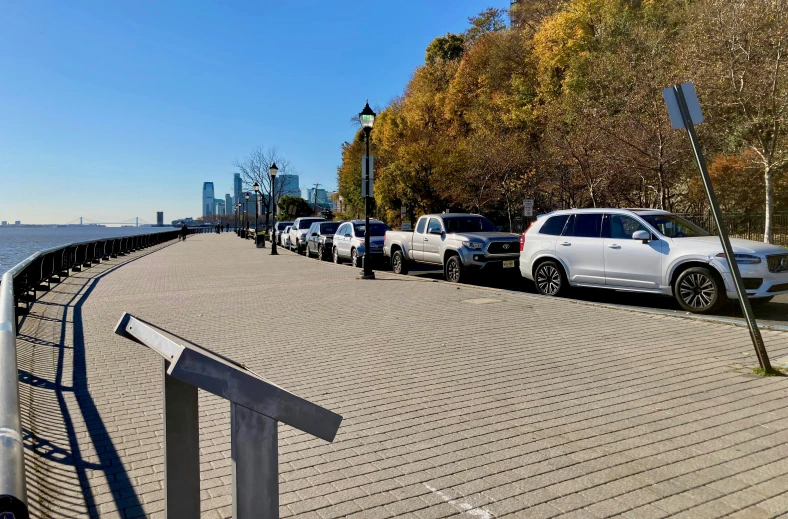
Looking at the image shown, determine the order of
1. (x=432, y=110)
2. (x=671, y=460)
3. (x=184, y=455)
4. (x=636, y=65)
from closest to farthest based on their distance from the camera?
(x=184, y=455)
(x=671, y=460)
(x=636, y=65)
(x=432, y=110)

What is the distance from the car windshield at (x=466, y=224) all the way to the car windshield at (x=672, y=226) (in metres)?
5.97

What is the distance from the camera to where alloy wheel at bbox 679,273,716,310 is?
9.94 metres

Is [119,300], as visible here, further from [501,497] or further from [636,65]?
[636,65]

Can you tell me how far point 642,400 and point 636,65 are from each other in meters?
24.6

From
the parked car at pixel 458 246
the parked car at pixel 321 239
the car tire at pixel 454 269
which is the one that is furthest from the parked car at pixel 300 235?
the car tire at pixel 454 269

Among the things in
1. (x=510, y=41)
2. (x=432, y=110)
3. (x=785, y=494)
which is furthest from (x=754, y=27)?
(x=432, y=110)

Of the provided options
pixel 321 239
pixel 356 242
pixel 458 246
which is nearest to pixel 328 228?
pixel 321 239

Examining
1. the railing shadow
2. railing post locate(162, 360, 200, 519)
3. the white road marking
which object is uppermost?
railing post locate(162, 360, 200, 519)

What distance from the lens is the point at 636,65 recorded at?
26.3 meters

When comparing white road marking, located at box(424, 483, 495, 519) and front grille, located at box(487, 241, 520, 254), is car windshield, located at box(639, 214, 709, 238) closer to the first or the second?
front grille, located at box(487, 241, 520, 254)

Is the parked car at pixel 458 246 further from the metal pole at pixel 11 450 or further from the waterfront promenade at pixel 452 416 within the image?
the metal pole at pixel 11 450

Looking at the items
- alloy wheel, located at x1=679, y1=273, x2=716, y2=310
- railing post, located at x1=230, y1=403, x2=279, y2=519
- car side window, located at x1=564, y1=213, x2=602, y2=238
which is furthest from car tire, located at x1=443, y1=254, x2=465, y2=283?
railing post, located at x1=230, y1=403, x2=279, y2=519

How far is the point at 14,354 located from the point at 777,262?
10.5 m

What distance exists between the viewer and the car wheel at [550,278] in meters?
12.4
